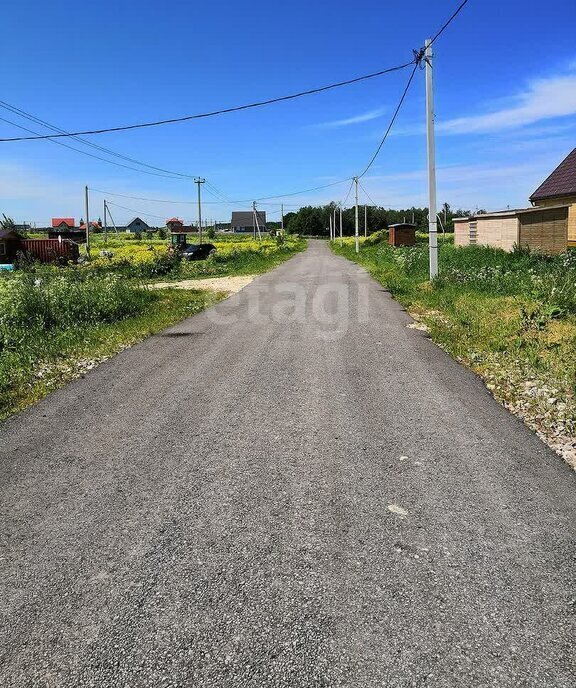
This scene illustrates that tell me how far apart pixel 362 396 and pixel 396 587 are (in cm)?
331

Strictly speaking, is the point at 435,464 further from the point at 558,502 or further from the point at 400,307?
the point at 400,307

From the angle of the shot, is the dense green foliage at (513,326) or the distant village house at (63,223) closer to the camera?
the dense green foliage at (513,326)

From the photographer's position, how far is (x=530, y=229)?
2186cm

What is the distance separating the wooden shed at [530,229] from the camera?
814 inches

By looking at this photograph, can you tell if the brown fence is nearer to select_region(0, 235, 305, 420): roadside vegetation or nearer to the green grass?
select_region(0, 235, 305, 420): roadside vegetation

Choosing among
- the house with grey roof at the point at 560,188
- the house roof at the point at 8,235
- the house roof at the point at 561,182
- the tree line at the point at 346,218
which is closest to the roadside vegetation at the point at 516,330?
the house with grey roof at the point at 560,188

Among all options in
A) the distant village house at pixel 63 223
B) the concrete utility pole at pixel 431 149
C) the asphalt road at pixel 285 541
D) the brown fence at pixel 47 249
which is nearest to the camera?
the asphalt road at pixel 285 541

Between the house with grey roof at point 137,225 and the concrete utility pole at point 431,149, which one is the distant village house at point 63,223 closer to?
the house with grey roof at point 137,225

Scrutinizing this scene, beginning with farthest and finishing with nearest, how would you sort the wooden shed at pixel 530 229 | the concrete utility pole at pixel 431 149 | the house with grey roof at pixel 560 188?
the house with grey roof at pixel 560 188 < the wooden shed at pixel 530 229 < the concrete utility pole at pixel 431 149

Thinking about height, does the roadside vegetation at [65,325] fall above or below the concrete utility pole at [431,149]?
below

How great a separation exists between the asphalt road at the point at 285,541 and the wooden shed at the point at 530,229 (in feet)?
56.7

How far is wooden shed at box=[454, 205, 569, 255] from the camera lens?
20688mm

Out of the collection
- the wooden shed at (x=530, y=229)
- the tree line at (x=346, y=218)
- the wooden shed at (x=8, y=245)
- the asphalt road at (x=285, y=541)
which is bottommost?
the asphalt road at (x=285, y=541)

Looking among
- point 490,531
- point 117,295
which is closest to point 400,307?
point 117,295
